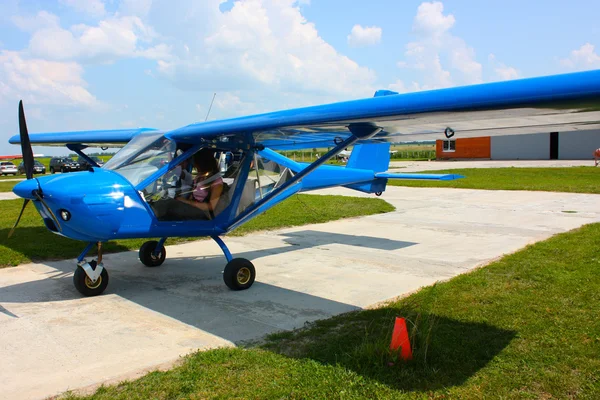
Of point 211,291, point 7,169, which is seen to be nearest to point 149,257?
point 211,291

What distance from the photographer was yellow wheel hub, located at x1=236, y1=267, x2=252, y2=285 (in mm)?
6887

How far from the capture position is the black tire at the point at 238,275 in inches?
268

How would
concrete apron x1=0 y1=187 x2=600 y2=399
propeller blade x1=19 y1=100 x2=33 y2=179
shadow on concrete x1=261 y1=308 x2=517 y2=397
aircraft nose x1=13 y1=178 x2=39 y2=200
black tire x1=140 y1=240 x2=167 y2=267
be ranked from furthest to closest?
1. black tire x1=140 y1=240 x2=167 y2=267
2. propeller blade x1=19 y1=100 x2=33 y2=179
3. aircraft nose x1=13 y1=178 x2=39 y2=200
4. concrete apron x1=0 y1=187 x2=600 y2=399
5. shadow on concrete x1=261 y1=308 x2=517 y2=397

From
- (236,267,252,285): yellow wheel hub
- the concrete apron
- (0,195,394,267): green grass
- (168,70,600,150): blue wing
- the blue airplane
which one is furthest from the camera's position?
(0,195,394,267): green grass

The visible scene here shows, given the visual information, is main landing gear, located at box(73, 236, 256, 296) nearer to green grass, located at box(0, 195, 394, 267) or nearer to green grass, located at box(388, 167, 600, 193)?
green grass, located at box(0, 195, 394, 267)

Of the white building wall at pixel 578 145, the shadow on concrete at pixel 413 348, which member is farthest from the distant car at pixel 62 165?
the white building wall at pixel 578 145

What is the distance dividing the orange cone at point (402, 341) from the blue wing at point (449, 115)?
1846mm

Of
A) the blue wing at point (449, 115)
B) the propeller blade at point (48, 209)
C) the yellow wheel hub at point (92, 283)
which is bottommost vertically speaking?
the yellow wheel hub at point (92, 283)

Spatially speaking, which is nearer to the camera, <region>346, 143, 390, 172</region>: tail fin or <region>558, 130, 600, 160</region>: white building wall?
<region>346, 143, 390, 172</region>: tail fin

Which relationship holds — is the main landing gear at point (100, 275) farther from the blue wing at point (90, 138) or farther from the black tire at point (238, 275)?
the blue wing at point (90, 138)

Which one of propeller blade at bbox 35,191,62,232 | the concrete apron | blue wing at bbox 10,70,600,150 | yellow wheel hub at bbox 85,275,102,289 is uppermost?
blue wing at bbox 10,70,600,150

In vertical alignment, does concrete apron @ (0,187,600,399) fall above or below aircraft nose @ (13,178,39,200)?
below

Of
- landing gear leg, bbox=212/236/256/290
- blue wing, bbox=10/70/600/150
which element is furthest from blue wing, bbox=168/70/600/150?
landing gear leg, bbox=212/236/256/290

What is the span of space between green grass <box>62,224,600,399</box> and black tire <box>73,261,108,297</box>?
2716mm
